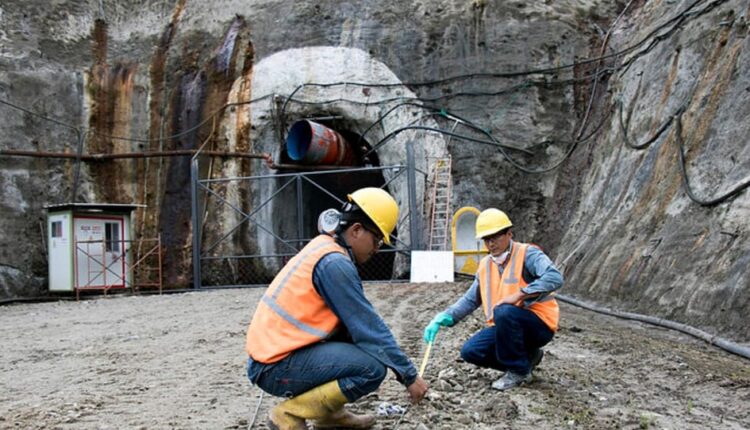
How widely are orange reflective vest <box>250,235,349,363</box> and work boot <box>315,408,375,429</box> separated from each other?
521 millimetres

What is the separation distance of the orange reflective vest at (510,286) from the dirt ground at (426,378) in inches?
21.4

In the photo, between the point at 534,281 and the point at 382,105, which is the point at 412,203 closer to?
the point at 382,105

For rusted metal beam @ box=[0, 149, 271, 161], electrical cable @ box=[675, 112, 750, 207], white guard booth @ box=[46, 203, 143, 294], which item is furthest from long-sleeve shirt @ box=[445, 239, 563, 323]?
white guard booth @ box=[46, 203, 143, 294]

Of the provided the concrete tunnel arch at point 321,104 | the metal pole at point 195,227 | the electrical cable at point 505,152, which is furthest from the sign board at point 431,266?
the metal pole at point 195,227

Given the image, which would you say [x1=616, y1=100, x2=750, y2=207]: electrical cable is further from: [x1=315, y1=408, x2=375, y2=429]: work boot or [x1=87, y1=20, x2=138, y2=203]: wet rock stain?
[x1=87, y1=20, x2=138, y2=203]: wet rock stain

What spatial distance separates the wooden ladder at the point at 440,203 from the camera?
579 inches

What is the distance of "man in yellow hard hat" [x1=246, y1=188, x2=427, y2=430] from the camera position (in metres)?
3.38

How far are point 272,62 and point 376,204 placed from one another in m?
13.7

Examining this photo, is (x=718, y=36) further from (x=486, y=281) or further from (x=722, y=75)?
(x=486, y=281)

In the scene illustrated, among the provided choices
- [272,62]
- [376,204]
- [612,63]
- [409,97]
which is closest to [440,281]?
[409,97]

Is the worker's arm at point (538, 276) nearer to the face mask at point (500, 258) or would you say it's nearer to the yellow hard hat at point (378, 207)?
the face mask at point (500, 258)

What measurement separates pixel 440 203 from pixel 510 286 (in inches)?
401

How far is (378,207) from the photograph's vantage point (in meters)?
3.59

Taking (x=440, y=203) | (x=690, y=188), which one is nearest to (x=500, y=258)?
(x=690, y=188)
